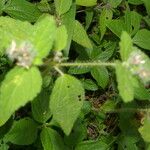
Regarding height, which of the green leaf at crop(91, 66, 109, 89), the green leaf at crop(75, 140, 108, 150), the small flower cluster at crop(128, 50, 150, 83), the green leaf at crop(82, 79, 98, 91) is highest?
the small flower cluster at crop(128, 50, 150, 83)

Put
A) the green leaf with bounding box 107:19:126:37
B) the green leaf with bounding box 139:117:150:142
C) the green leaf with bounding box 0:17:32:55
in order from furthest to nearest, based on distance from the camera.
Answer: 1. the green leaf with bounding box 107:19:126:37
2. the green leaf with bounding box 139:117:150:142
3. the green leaf with bounding box 0:17:32:55

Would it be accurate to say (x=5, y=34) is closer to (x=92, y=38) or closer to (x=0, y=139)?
(x=0, y=139)

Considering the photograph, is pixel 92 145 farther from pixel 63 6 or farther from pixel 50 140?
pixel 63 6

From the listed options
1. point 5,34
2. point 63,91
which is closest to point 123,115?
point 63,91

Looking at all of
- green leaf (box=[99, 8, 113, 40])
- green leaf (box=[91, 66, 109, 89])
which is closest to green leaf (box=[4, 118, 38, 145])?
green leaf (box=[91, 66, 109, 89])

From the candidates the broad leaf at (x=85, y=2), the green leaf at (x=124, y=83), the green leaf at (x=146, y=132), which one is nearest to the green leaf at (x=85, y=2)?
the broad leaf at (x=85, y=2)

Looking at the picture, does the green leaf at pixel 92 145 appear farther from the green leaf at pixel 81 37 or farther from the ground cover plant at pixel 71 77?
the green leaf at pixel 81 37

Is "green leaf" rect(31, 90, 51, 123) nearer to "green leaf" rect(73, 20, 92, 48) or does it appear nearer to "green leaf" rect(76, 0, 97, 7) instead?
"green leaf" rect(73, 20, 92, 48)
